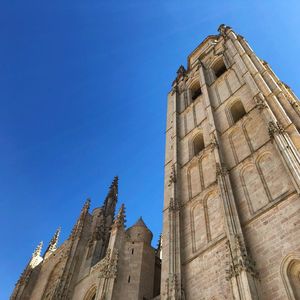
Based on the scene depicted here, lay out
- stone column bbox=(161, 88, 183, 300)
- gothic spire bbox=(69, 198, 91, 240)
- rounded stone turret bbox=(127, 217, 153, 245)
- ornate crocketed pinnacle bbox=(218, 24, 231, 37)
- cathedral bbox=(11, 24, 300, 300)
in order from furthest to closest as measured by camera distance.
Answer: ornate crocketed pinnacle bbox=(218, 24, 231, 37) < gothic spire bbox=(69, 198, 91, 240) < rounded stone turret bbox=(127, 217, 153, 245) < stone column bbox=(161, 88, 183, 300) < cathedral bbox=(11, 24, 300, 300)

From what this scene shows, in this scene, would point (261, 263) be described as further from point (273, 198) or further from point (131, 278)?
point (131, 278)

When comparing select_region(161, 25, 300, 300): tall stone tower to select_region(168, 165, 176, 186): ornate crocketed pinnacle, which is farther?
select_region(168, 165, 176, 186): ornate crocketed pinnacle

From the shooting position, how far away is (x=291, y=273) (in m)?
9.93

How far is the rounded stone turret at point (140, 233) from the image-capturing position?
63.2 feet

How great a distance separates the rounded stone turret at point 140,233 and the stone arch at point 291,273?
1018cm

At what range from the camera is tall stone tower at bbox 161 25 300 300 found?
10.6 metres

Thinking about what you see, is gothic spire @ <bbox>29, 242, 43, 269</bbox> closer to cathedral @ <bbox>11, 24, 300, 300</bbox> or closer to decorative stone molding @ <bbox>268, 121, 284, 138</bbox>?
cathedral @ <bbox>11, 24, 300, 300</bbox>

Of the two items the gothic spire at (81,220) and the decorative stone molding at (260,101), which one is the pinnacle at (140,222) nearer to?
the gothic spire at (81,220)

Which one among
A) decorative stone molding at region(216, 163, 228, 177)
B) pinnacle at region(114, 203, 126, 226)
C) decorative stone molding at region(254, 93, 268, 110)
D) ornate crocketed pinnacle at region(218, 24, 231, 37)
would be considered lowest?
decorative stone molding at region(216, 163, 228, 177)

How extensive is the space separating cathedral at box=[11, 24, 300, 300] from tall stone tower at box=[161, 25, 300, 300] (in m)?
0.05

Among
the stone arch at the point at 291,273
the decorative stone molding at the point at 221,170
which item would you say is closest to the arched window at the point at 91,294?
the decorative stone molding at the point at 221,170

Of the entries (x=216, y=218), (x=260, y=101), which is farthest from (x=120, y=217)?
(x=260, y=101)

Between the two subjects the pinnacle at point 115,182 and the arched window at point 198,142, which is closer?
the arched window at point 198,142

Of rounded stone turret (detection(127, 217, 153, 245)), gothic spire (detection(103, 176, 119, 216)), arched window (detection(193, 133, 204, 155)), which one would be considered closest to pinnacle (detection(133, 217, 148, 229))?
rounded stone turret (detection(127, 217, 153, 245))
